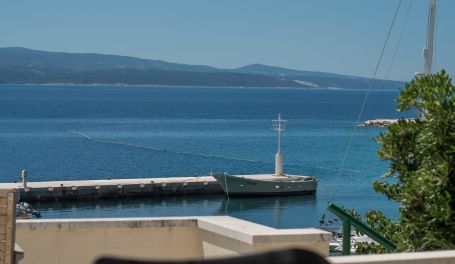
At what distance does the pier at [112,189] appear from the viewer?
42219 mm

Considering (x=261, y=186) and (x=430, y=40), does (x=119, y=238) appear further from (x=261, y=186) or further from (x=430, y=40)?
(x=261, y=186)

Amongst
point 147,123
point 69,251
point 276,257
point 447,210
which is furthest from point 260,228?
point 147,123

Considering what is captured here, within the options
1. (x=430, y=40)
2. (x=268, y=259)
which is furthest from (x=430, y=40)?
(x=268, y=259)

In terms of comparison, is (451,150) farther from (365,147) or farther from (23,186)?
(365,147)

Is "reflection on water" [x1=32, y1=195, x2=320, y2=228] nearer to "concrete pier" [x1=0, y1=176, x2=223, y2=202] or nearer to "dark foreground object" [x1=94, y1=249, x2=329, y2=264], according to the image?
"concrete pier" [x1=0, y1=176, x2=223, y2=202]

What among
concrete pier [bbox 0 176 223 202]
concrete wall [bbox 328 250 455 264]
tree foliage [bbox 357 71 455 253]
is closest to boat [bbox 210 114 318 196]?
concrete pier [bbox 0 176 223 202]

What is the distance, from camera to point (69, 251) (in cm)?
614

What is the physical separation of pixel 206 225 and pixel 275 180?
136ft

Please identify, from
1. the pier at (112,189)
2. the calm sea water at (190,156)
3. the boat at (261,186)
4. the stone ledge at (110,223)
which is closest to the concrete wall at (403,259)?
the stone ledge at (110,223)

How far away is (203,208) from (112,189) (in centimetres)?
488

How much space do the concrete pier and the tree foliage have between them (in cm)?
3620

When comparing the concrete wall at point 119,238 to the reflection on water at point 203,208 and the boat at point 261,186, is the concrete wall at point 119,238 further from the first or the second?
the boat at point 261,186

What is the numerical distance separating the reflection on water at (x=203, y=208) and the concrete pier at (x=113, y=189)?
388 millimetres

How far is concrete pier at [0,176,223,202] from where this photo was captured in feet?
139
